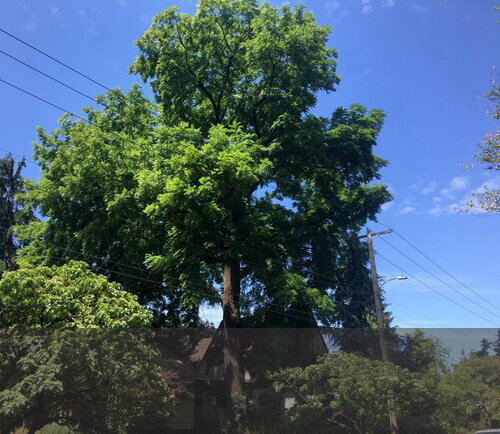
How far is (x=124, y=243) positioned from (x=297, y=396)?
385 inches

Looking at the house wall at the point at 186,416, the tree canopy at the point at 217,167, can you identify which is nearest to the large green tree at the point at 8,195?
the tree canopy at the point at 217,167

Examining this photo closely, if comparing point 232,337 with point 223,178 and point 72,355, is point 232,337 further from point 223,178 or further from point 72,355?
point 72,355

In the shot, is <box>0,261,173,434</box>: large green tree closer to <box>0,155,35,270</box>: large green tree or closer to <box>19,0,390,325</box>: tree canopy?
<box>19,0,390,325</box>: tree canopy

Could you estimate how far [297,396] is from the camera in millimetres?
16562

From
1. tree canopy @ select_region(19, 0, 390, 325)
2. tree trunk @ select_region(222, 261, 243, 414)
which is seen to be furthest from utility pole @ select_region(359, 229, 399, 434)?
tree trunk @ select_region(222, 261, 243, 414)

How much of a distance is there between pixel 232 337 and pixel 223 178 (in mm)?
7127

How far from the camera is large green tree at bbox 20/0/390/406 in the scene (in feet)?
58.4

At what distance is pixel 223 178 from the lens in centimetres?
1625

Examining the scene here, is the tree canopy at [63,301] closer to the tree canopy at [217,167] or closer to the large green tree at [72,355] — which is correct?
the large green tree at [72,355]

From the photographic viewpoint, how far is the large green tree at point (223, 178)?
58.4 ft

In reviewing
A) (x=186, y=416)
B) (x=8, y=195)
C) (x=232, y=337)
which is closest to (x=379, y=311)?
(x=232, y=337)

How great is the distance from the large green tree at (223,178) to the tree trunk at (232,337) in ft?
0.21

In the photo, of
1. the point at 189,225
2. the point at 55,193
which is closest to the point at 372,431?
the point at 189,225

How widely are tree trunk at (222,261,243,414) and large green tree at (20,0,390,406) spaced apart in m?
0.07
